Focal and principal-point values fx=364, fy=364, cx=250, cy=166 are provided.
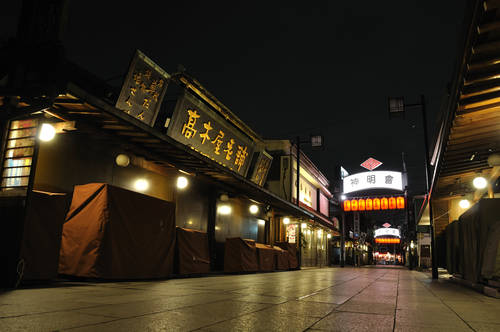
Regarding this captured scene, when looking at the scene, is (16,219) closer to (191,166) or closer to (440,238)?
(191,166)

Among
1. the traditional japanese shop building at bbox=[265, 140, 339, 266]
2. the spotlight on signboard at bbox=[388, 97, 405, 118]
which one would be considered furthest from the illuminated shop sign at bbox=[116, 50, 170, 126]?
the traditional japanese shop building at bbox=[265, 140, 339, 266]

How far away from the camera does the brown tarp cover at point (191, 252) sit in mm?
11281

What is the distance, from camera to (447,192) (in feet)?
57.0

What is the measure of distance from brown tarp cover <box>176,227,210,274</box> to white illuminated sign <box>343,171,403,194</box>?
2853 cm

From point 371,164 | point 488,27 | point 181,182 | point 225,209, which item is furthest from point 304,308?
point 371,164

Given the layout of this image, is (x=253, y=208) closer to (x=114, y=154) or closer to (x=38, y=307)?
(x=114, y=154)

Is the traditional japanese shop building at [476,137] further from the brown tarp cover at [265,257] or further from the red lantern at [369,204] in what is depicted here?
the red lantern at [369,204]

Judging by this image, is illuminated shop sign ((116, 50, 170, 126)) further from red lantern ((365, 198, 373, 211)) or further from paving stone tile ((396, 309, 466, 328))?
red lantern ((365, 198, 373, 211))

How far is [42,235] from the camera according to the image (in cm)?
691

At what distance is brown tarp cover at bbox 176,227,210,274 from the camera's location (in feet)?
37.0

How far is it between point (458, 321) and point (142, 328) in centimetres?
370

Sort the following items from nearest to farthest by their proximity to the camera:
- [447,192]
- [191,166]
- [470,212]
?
[470,212] → [191,166] → [447,192]

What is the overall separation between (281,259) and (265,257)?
2.75 metres

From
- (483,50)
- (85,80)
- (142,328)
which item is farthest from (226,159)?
(142,328)
